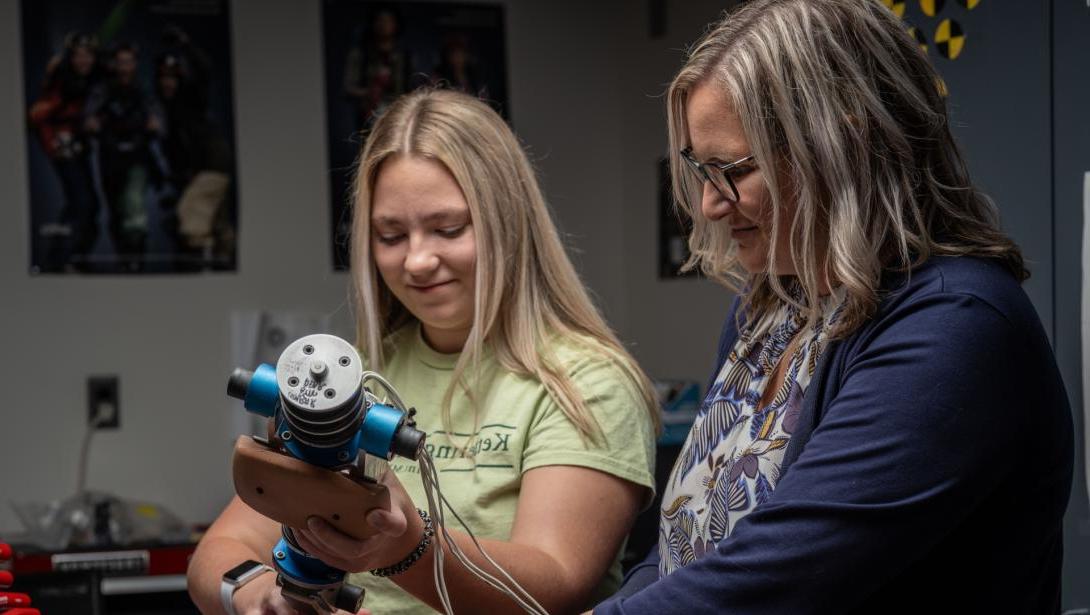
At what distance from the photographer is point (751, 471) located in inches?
39.4

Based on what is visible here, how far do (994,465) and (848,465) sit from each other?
0.35 feet

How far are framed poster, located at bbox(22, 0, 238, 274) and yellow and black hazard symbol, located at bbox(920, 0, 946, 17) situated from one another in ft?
7.05

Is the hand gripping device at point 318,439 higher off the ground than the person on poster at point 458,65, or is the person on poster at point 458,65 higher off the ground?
the person on poster at point 458,65

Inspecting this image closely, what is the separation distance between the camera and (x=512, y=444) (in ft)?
4.26

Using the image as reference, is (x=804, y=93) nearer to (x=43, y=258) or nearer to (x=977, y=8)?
(x=977, y=8)

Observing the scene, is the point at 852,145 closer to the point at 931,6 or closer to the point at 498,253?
the point at 498,253

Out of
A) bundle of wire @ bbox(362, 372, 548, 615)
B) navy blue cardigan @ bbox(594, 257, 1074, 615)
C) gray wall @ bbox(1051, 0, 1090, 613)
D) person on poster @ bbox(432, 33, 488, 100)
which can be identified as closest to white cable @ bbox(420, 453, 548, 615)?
bundle of wire @ bbox(362, 372, 548, 615)

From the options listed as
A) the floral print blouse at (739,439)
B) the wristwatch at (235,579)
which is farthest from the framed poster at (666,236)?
the wristwatch at (235,579)

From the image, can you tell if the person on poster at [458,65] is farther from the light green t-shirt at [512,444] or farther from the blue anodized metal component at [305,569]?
the blue anodized metal component at [305,569]

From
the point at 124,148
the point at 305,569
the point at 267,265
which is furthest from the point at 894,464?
the point at 124,148

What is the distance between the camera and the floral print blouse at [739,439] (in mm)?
994

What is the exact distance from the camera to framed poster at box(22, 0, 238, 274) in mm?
3004

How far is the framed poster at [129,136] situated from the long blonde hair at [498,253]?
1808mm

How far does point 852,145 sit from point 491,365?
60 centimetres
